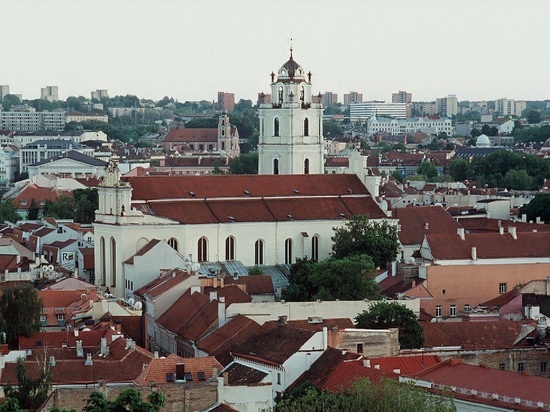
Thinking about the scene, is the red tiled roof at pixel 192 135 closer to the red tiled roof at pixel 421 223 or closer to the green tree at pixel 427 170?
the green tree at pixel 427 170

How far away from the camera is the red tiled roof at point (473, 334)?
4606 cm

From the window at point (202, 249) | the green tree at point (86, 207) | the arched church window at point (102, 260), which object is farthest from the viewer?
the green tree at point (86, 207)

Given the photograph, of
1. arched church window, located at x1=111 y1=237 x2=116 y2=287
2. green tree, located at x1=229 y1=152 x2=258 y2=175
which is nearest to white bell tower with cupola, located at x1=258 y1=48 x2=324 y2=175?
arched church window, located at x1=111 y1=237 x2=116 y2=287

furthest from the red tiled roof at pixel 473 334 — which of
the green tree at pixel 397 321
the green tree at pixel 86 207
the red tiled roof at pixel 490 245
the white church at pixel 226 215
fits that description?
the green tree at pixel 86 207

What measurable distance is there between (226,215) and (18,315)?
20.0 metres

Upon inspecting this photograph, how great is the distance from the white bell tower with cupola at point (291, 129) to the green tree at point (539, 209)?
456 inches

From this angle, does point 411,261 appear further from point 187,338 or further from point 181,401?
point 181,401

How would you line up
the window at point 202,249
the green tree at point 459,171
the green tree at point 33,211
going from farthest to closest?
1. the green tree at point 459,171
2. the green tree at point 33,211
3. the window at point 202,249

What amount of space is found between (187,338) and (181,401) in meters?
11.8

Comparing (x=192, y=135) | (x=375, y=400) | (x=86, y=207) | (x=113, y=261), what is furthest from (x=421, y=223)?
Result: (x=192, y=135)

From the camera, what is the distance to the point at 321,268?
5834cm

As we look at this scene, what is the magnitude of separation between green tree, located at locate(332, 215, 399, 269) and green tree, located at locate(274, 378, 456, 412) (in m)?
28.6

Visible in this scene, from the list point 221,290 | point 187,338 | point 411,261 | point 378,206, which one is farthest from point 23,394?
point 378,206

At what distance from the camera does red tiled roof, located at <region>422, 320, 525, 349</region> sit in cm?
4606
